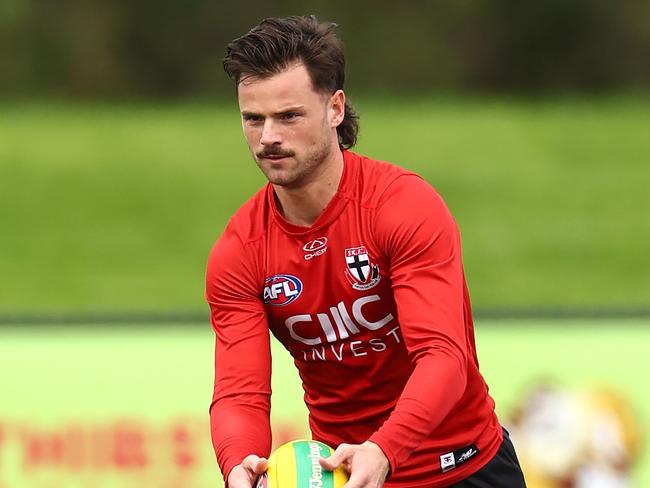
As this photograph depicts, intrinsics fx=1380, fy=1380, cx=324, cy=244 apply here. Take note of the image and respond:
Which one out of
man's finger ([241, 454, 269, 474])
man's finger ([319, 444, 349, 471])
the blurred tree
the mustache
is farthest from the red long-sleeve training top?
the blurred tree

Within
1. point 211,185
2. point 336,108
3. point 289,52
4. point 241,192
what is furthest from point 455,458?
point 211,185

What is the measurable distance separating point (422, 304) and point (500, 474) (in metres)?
1.01

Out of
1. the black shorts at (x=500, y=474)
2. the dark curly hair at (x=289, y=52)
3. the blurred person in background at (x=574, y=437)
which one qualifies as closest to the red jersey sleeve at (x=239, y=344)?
the dark curly hair at (x=289, y=52)

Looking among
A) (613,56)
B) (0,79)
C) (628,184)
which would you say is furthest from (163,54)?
(628,184)

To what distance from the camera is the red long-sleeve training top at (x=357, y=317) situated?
4457 millimetres

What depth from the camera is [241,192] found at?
54.1 ft

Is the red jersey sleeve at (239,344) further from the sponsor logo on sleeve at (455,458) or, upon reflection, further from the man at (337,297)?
the sponsor logo on sleeve at (455,458)

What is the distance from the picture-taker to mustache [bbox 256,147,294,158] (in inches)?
174

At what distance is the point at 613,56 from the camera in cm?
2230

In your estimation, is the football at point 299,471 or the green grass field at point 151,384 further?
the green grass field at point 151,384

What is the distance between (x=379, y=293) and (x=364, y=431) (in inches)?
24.4

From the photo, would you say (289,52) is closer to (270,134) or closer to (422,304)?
(270,134)

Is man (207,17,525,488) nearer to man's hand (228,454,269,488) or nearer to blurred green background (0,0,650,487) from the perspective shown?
man's hand (228,454,269,488)

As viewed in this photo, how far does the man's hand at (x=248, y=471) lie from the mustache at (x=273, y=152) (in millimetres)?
972
